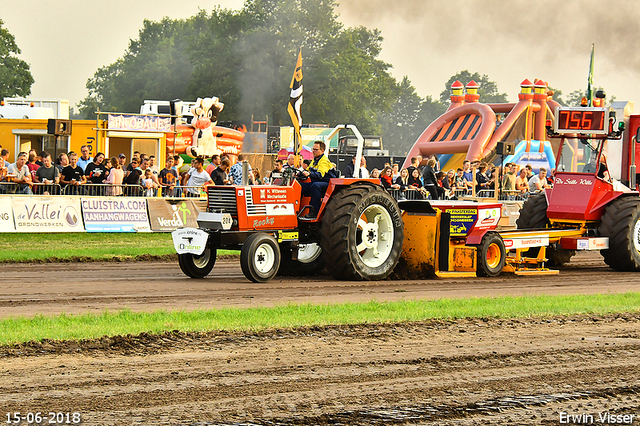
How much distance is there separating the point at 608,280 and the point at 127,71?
72.2 m

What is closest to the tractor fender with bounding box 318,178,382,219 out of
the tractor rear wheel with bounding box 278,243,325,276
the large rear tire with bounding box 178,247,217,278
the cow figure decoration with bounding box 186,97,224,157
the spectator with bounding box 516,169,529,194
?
the tractor rear wheel with bounding box 278,243,325,276

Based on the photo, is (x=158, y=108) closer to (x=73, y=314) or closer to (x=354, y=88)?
(x=73, y=314)

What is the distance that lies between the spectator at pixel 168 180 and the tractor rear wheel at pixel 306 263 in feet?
24.3

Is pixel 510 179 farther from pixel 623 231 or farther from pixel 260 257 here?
pixel 260 257

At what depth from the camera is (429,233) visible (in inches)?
516

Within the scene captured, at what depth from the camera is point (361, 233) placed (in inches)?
499

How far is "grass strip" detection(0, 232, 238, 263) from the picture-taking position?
623 inches

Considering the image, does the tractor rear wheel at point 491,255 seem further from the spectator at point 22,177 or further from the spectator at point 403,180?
the spectator at point 22,177

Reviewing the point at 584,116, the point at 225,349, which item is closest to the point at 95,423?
the point at 225,349

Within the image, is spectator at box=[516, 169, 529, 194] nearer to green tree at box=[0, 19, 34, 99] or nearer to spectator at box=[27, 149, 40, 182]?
spectator at box=[27, 149, 40, 182]

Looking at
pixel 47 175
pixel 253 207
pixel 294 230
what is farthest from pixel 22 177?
pixel 294 230

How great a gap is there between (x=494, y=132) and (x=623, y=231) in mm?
18817

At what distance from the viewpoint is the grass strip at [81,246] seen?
15.8m

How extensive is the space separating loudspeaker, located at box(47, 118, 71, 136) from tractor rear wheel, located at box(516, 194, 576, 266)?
10901 mm
